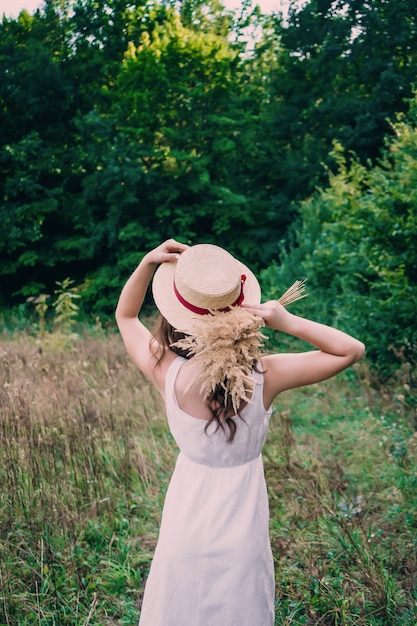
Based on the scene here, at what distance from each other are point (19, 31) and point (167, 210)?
28.6 ft

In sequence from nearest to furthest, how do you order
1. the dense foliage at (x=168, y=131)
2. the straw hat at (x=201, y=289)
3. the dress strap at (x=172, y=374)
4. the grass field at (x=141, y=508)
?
1. the straw hat at (x=201, y=289)
2. the dress strap at (x=172, y=374)
3. the grass field at (x=141, y=508)
4. the dense foliage at (x=168, y=131)

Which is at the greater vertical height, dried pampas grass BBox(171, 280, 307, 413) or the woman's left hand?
the woman's left hand

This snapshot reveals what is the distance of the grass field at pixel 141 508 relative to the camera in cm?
296

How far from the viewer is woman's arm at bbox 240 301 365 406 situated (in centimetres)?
179

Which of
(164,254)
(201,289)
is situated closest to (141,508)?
(164,254)

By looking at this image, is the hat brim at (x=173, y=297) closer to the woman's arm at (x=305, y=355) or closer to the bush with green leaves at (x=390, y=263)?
the woman's arm at (x=305, y=355)

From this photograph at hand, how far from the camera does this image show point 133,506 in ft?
12.8

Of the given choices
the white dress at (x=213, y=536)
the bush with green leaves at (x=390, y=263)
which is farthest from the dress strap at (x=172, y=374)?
the bush with green leaves at (x=390, y=263)

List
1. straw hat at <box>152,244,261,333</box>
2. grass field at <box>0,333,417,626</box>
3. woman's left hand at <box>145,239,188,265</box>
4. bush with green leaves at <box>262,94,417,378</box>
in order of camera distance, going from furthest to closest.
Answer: bush with green leaves at <box>262,94,417,378</box>
grass field at <box>0,333,417,626</box>
woman's left hand at <box>145,239,188,265</box>
straw hat at <box>152,244,261,333</box>

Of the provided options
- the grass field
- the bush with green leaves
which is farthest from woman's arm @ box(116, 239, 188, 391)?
the bush with green leaves

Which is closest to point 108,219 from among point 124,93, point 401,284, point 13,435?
point 124,93

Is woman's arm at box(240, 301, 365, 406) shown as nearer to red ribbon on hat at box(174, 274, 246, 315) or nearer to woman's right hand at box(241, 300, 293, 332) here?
woman's right hand at box(241, 300, 293, 332)

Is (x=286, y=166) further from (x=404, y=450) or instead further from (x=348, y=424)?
(x=404, y=450)

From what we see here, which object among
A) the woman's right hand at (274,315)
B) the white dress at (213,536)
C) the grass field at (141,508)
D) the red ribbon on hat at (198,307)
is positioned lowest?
the grass field at (141,508)
